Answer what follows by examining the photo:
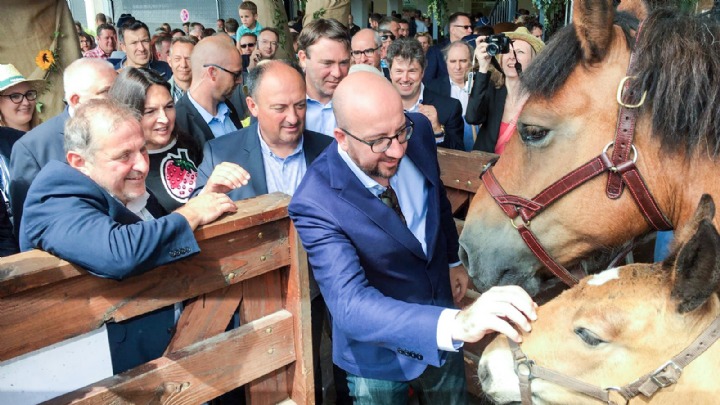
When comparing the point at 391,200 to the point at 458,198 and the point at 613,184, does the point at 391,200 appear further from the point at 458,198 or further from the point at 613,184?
the point at 458,198

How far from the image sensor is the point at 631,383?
183 centimetres

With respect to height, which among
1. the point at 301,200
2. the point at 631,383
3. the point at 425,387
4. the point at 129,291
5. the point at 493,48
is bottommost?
the point at 425,387

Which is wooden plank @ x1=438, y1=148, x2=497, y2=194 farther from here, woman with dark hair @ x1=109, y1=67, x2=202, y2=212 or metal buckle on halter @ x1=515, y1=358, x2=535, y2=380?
metal buckle on halter @ x1=515, y1=358, x2=535, y2=380

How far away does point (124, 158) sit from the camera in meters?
2.53

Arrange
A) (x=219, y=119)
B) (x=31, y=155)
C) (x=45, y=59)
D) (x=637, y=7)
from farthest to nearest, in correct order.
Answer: (x=45, y=59) → (x=219, y=119) → (x=31, y=155) → (x=637, y=7)

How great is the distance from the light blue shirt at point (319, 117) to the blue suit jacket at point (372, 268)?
1.90 metres

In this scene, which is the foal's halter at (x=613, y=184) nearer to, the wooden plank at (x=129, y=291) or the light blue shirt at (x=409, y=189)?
the light blue shirt at (x=409, y=189)

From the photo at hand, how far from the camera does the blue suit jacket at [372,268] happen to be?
2.05 meters

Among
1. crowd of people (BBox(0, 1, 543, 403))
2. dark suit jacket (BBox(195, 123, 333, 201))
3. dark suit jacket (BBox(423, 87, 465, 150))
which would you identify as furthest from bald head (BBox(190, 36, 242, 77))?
dark suit jacket (BBox(423, 87, 465, 150))

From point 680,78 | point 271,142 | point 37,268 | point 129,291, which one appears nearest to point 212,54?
point 271,142

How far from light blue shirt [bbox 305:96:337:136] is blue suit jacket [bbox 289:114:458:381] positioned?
190cm

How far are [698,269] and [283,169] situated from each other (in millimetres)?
2486

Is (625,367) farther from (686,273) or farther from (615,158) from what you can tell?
(615,158)

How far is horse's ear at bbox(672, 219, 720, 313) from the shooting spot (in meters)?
1.50
